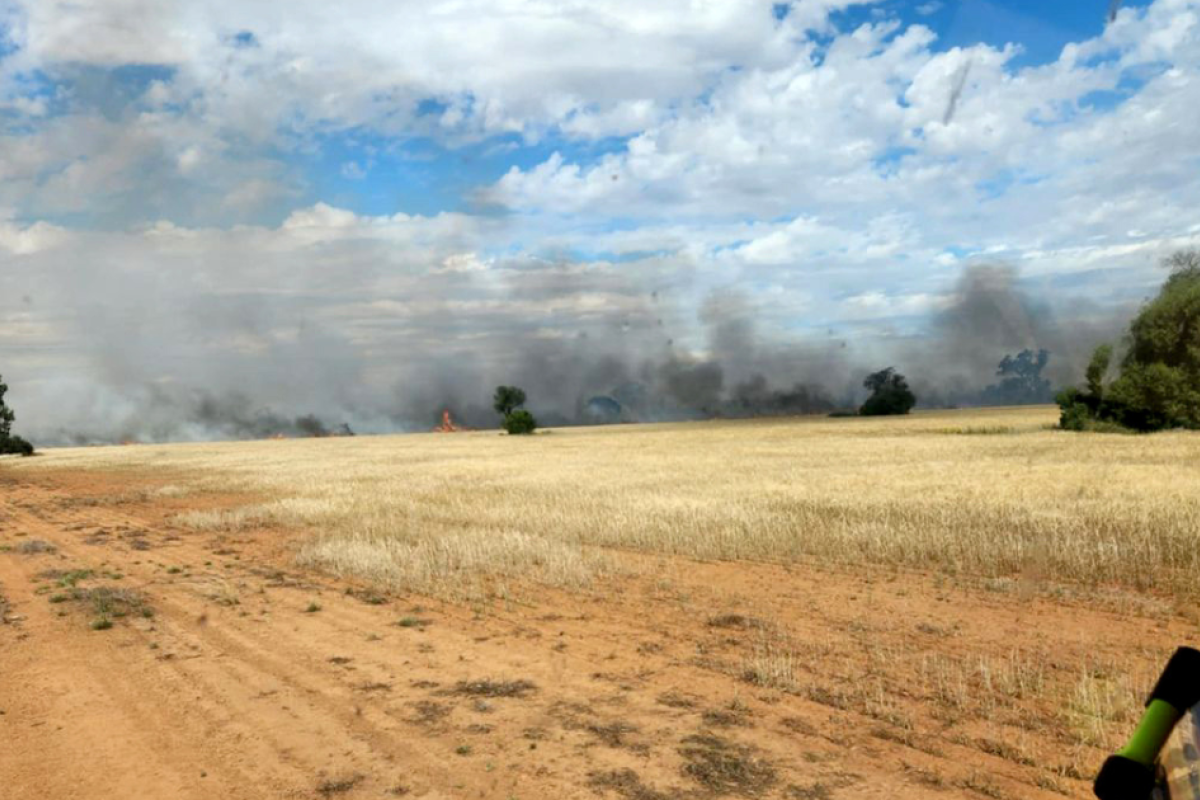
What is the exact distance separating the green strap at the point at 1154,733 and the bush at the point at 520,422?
96.6 meters

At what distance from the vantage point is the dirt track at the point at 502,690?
19.7 ft

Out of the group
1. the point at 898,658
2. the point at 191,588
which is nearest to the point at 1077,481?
the point at 898,658

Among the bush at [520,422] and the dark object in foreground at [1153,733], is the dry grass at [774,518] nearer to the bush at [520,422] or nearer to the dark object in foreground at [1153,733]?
the dark object in foreground at [1153,733]

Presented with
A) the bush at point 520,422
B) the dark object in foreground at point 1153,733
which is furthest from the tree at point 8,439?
the dark object in foreground at point 1153,733

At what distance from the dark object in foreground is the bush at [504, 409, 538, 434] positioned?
96633mm

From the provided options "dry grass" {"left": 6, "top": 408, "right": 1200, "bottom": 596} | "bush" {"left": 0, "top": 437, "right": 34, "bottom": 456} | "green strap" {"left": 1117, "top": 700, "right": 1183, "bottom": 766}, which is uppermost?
"bush" {"left": 0, "top": 437, "right": 34, "bottom": 456}

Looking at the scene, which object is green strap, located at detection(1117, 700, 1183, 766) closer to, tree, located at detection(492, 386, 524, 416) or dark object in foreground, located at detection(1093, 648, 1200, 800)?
dark object in foreground, located at detection(1093, 648, 1200, 800)

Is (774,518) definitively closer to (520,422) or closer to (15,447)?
(520,422)

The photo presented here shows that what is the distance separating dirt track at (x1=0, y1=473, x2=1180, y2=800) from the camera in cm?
599

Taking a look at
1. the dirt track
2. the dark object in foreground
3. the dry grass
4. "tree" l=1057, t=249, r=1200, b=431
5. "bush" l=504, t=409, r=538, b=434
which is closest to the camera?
the dark object in foreground

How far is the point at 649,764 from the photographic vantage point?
20.3 ft

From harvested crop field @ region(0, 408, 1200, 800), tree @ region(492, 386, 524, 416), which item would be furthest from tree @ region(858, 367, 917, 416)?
harvested crop field @ region(0, 408, 1200, 800)

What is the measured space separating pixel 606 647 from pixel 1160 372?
2264 inches

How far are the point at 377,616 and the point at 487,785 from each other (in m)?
5.57
